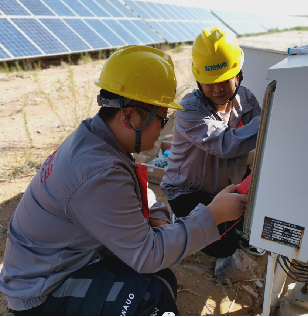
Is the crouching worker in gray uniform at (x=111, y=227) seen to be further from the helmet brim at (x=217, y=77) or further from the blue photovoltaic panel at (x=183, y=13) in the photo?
the blue photovoltaic panel at (x=183, y=13)

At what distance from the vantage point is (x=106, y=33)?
391 inches

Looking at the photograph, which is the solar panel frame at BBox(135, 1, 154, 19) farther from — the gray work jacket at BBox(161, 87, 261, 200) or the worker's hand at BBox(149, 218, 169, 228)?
the worker's hand at BBox(149, 218, 169, 228)

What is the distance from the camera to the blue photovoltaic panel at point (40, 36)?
308 inches

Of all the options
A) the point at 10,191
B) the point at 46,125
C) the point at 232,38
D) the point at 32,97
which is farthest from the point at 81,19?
the point at 232,38

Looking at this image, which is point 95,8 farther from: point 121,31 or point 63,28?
point 63,28

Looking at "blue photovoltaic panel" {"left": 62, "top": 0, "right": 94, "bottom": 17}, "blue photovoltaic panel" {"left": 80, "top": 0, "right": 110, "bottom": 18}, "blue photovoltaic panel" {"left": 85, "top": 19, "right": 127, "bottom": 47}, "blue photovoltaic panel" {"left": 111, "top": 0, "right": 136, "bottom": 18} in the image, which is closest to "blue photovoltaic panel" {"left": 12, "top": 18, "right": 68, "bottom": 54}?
"blue photovoltaic panel" {"left": 85, "top": 19, "right": 127, "bottom": 47}

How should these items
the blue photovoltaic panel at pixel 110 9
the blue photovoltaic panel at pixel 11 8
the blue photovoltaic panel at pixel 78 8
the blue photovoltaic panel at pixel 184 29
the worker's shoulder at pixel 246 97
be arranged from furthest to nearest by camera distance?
the blue photovoltaic panel at pixel 184 29 → the blue photovoltaic panel at pixel 110 9 → the blue photovoltaic panel at pixel 78 8 → the blue photovoltaic panel at pixel 11 8 → the worker's shoulder at pixel 246 97

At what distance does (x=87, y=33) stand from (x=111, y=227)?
357 inches

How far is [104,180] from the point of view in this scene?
1324 mm

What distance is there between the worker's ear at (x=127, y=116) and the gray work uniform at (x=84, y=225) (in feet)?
0.30

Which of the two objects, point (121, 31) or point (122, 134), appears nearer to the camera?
point (122, 134)

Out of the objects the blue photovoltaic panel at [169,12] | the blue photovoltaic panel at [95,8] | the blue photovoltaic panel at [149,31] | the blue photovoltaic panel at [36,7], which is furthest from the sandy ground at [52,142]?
the blue photovoltaic panel at [169,12]

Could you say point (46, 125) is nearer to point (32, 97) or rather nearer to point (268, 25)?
point (32, 97)

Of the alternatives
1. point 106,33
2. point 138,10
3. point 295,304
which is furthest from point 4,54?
point 138,10
